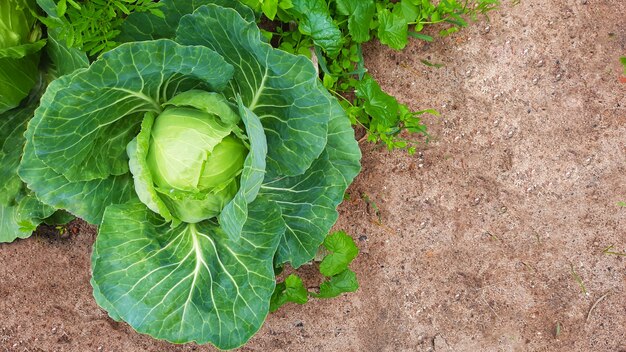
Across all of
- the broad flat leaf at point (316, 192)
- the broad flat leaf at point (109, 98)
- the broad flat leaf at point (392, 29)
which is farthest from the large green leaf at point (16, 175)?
the broad flat leaf at point (392, 29)

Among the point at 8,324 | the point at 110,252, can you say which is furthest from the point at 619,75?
the point at 8,324

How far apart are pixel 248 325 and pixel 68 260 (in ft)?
3.66

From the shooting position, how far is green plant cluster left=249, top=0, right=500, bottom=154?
8.45ft

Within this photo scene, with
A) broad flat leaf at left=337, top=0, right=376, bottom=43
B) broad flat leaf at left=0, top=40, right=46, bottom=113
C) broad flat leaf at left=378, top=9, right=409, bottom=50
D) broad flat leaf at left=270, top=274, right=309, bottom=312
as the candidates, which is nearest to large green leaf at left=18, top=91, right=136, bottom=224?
broad flat leaf at left=0, top=40, right=46, bottom=113

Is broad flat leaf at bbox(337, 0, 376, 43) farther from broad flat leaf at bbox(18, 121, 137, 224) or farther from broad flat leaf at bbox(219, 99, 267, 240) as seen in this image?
broad flat leaf at bbox(18, 121, 137, 224)

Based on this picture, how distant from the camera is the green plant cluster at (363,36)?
2.57 meters

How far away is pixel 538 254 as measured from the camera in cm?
308

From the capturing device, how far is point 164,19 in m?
2.32

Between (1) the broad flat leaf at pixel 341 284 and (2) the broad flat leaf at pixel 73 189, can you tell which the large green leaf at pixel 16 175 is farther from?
(1) the broad flat leaf at pixel 341 284

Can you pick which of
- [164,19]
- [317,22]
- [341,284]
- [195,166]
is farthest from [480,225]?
[164,19]

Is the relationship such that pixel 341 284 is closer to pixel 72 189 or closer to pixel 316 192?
pixel 316 192

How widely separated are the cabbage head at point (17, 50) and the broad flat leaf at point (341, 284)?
5.05 ft

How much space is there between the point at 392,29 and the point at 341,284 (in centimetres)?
118

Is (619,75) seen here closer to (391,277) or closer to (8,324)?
(391,277)
